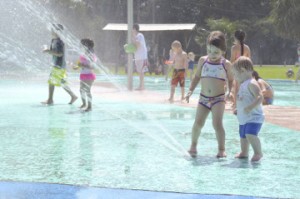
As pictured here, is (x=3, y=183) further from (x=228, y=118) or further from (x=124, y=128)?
(x=228, y=118)

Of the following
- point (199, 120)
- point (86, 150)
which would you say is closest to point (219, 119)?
point (199, 120)

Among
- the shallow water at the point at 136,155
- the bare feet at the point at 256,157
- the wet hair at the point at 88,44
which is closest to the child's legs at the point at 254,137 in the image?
the bare feet at the point at 256,157

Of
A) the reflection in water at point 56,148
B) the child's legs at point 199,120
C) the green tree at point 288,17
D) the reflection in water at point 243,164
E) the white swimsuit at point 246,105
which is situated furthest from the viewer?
the green tree at point 288,17

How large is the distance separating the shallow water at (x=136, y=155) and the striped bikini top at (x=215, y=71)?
85cm

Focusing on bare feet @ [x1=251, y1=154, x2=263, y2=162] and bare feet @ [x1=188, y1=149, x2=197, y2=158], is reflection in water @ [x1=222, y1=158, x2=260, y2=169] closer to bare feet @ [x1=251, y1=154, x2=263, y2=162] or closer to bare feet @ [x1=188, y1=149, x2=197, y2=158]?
bare feet @ [x1=251, y1=154, x2=263, y2=162]

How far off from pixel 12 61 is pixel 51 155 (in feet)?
89.7

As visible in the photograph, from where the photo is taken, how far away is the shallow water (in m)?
4.81

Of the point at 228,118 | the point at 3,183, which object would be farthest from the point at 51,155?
the point at 228,118

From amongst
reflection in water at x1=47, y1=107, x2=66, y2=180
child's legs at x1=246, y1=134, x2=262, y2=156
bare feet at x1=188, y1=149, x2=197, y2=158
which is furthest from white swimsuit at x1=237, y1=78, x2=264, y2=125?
reflection in water at x1=47, y1=107, x2=66, y2=180

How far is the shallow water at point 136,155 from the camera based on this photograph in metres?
4.81

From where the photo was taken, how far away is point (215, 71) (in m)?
6.07

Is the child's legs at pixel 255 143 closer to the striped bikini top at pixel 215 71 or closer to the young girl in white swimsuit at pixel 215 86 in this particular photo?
the young girl in white swimsuit at pixel 215 86

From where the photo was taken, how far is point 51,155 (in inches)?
238

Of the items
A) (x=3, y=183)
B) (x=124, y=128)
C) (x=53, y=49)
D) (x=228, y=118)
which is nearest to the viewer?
(x=3, y=183)
